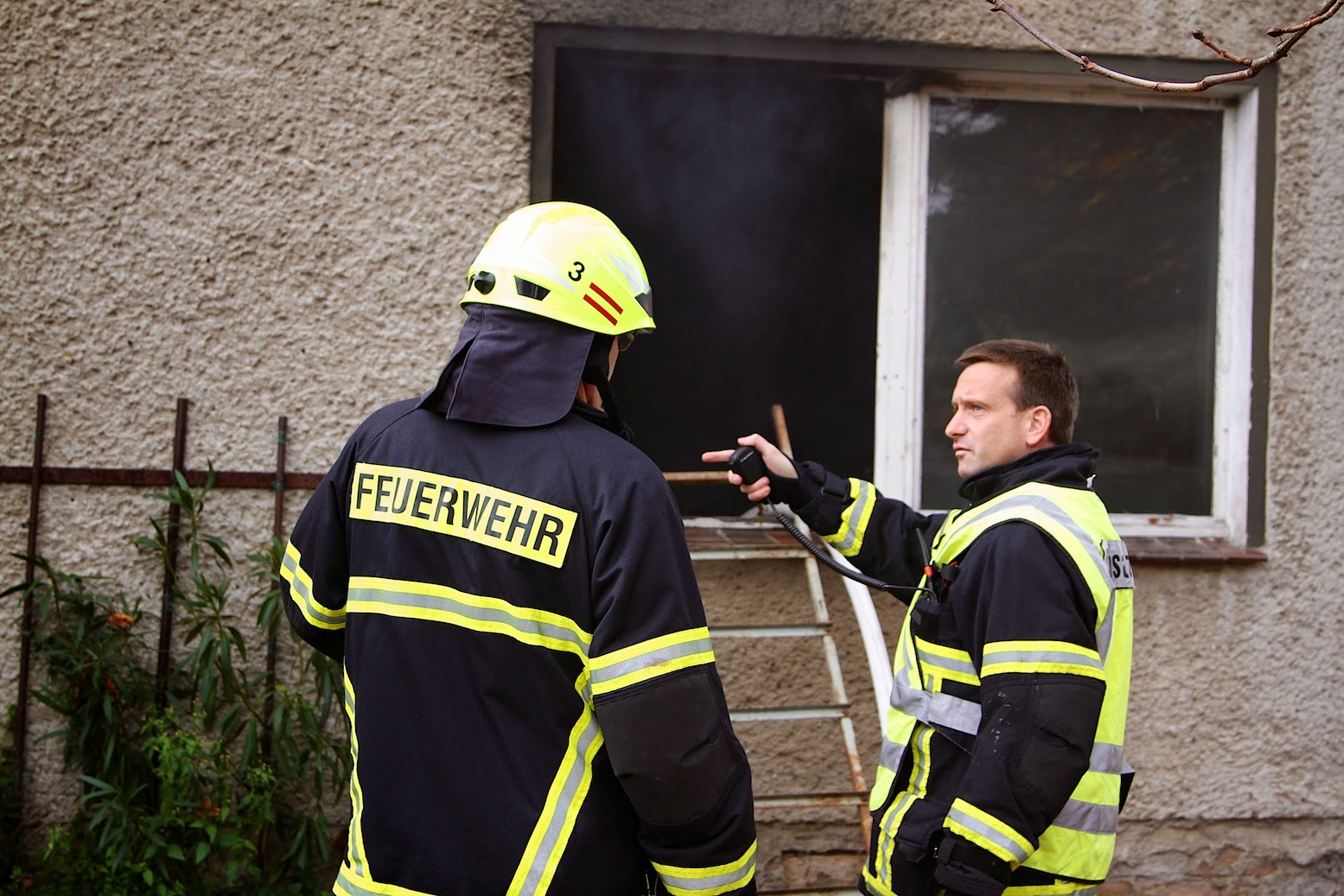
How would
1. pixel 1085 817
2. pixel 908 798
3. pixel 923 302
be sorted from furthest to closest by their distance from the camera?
pixel 923 302 < pixel 908 798 < pixel 1085 817

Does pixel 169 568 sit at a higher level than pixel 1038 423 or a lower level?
lower

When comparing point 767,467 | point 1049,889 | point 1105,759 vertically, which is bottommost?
point 1049,889

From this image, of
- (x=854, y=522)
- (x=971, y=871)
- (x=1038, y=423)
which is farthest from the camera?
(x=854, y=522)

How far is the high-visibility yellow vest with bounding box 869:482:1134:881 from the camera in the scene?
194cm

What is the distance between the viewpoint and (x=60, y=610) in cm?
287

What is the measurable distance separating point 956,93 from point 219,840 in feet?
10.9

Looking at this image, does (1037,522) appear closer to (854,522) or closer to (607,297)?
(854,522)

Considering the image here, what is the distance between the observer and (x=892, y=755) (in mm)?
2121

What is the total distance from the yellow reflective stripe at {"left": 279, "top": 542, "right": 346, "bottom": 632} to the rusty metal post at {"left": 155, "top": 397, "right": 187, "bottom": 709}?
1288 mm

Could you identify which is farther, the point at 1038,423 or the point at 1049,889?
the point at 1038,423

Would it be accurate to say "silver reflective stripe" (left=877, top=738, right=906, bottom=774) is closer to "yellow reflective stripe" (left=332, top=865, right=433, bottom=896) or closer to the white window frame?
"yellow reflective stripe" (left=332, top=865, right=433, bottom=896)

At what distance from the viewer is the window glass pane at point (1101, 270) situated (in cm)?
360

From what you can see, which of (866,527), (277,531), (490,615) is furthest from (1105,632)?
(277,531)

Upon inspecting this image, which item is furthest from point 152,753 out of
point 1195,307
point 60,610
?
point 1195,307
